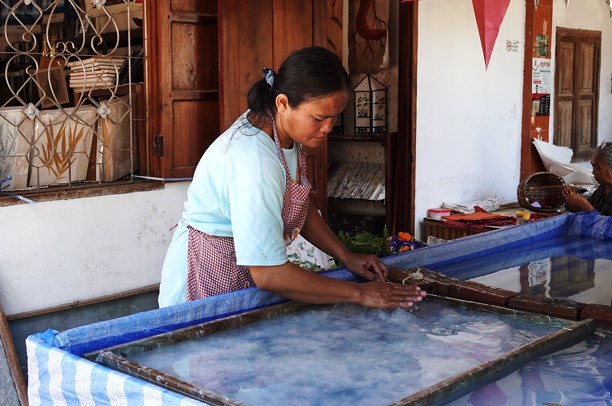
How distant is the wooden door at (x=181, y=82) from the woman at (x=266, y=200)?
215 cm

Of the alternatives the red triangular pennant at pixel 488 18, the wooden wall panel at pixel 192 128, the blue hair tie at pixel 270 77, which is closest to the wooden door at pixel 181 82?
the wooden wall panel at pixel 192 128

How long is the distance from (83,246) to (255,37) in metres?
1.59

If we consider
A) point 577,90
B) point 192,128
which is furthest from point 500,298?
point 577,90

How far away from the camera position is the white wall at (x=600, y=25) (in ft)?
26.8

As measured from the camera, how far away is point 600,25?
29.2 feet

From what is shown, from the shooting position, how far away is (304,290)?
2307 mm

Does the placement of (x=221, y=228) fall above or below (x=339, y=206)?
above

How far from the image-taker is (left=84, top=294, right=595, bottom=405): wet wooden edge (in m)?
1.75

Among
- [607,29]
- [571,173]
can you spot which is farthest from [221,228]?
[607,29]

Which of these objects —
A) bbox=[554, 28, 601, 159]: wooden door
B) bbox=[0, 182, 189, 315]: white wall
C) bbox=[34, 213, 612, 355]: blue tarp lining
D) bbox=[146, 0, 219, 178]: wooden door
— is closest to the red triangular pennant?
bbox=[34, 213, 612, 355]: blue tarp lining

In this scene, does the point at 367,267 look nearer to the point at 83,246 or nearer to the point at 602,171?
the point at 83,246

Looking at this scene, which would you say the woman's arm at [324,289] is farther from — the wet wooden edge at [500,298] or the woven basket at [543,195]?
the woven basket at [543,195]

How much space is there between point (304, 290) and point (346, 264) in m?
0.58

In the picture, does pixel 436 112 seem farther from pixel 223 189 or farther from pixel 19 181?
pixel 223 189
